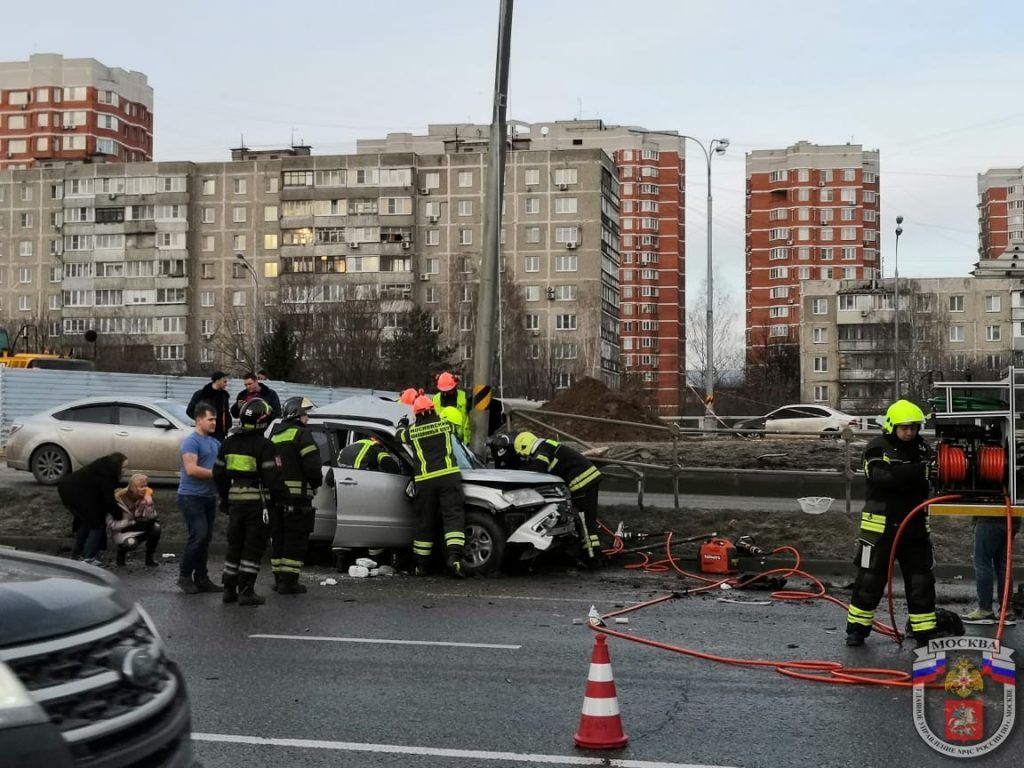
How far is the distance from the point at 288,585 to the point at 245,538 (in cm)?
76

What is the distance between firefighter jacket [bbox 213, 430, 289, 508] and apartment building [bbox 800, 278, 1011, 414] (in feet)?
278

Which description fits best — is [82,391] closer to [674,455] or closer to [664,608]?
[674,455]

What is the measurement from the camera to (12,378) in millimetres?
31172

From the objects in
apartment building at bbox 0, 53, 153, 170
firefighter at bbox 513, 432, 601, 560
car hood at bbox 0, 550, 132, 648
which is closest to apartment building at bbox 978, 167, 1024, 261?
A: apartment building at bbox 0, 53, 153, 170

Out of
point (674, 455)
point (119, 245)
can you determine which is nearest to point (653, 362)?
point (119, 245)

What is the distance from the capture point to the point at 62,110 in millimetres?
119625

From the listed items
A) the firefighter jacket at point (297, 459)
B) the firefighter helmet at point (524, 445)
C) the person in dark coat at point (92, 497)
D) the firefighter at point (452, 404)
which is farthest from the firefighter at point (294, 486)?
the firefighter at point (452, 404)

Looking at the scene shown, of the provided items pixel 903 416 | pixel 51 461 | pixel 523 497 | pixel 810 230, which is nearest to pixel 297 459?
pixel 523 497

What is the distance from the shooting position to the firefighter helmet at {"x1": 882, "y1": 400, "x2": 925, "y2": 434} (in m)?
8.54

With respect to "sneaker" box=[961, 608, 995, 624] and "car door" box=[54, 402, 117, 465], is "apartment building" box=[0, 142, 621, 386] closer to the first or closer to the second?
"car door" box=[54, 402, 117, 465]

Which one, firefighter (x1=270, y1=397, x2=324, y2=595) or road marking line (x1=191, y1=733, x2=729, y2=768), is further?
firefighter (x1=270, y1=397, x2=324, y2=595)

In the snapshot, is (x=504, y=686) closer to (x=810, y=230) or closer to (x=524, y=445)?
(x=524, y=445)

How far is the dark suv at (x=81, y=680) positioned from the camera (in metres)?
3.09

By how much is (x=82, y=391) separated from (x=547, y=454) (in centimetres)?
2244
